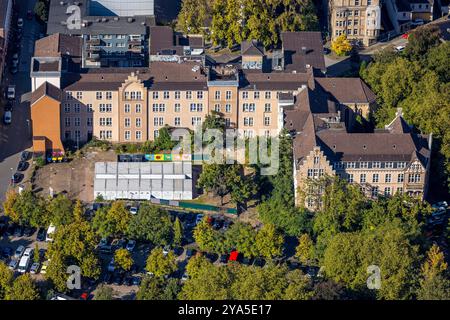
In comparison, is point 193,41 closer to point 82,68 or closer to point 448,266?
point 82,68

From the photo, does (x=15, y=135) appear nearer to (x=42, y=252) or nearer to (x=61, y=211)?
(x=61, y=211)

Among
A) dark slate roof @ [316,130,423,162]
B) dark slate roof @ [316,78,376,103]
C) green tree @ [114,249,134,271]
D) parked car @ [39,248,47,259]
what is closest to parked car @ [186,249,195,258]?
green tree @ [114,249,134,271]

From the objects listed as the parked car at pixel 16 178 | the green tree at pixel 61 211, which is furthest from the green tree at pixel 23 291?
the parked car at pixel 16 178

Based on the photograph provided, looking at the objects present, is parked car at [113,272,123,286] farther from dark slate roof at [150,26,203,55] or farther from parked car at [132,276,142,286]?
dark slate roof at [150,26,203,55]

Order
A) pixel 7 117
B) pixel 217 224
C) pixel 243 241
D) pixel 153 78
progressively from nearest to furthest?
pixel 243 241 < pixel 217 224 < pixel 153 78 < pixel 7 117

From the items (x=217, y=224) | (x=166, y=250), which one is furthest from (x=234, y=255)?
(x=166, y=250)

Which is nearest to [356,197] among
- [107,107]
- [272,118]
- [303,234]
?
[303,234]

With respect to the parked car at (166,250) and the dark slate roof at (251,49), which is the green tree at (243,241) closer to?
the parked car at (166,250)
